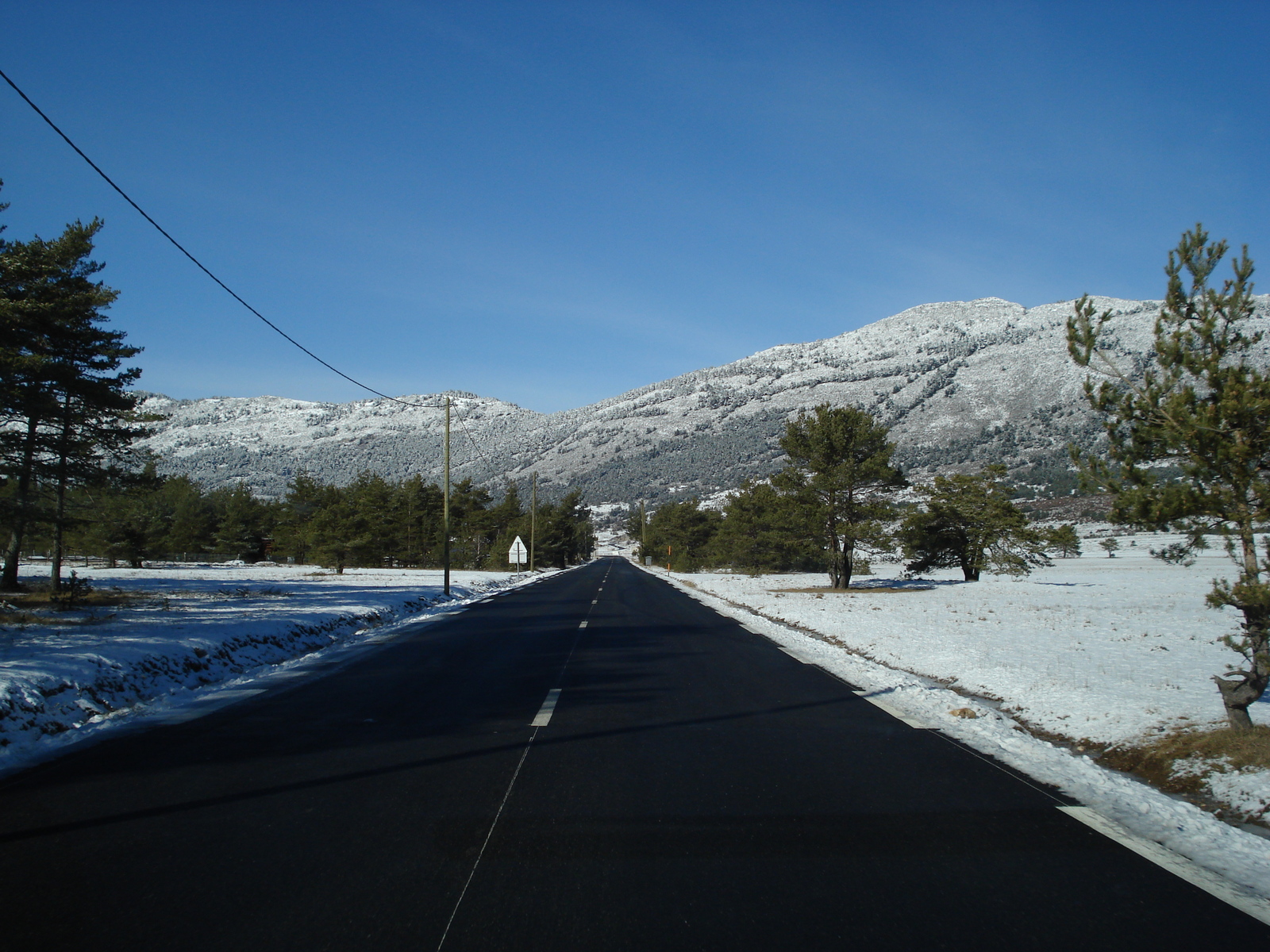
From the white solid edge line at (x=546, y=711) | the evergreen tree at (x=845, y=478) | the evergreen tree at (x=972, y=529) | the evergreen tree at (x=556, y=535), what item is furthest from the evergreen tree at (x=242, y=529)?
the white solid edge line at (x=546, y=711)

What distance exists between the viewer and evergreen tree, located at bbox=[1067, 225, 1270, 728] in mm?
6324

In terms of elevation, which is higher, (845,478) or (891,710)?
(845,478)

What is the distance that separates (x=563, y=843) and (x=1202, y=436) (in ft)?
19.9

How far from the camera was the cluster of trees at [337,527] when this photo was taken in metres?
57.0

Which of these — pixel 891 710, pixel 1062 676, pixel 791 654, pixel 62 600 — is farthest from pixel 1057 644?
pixel 62 600

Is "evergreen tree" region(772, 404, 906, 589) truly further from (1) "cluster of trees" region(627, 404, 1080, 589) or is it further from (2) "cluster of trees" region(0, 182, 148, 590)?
(2) "cluster of trees" region(0, 182, 148, 590)

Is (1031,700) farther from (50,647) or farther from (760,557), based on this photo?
(760,557)

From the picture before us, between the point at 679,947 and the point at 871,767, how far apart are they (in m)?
3.40

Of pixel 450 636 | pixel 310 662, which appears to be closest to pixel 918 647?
pixel 450 636

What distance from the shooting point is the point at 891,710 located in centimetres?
867

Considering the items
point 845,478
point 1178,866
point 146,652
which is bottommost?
point 1178,866

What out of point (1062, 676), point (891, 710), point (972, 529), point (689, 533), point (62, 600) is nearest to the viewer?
point (891, 710)

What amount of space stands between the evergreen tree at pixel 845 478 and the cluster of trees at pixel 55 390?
2495 centimetres

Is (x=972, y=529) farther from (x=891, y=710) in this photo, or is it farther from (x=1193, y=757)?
(x=1193, y=757)
